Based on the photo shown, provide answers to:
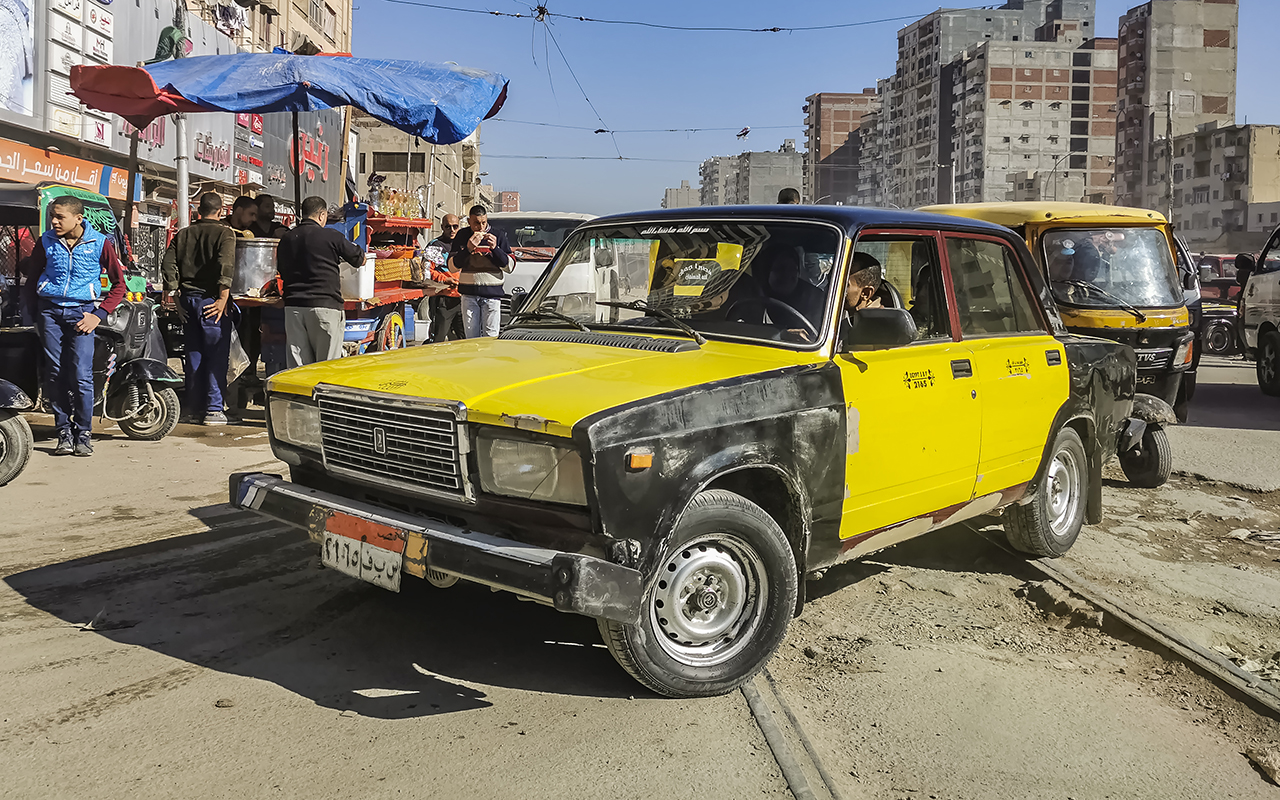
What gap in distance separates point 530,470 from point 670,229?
1.82 meters

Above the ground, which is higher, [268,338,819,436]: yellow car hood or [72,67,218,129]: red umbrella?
[72,67,218,129]: red umbrella

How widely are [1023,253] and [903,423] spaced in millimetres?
1779

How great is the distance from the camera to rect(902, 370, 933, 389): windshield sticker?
4477mm

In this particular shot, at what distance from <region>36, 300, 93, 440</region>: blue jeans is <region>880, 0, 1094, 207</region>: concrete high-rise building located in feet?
505

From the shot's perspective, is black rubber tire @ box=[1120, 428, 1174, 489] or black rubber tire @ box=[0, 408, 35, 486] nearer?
black rubber tire @ box=[0, 408, 35, 486]

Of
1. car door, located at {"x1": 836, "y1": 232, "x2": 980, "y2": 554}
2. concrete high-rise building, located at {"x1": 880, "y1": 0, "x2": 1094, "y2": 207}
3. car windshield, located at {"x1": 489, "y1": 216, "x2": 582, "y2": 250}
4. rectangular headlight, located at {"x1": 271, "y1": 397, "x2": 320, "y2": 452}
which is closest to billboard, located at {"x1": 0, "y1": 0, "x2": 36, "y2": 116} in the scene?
car windshield, located at {"x1": 489, "y1": 216, "x2": 582, "y2": 250}

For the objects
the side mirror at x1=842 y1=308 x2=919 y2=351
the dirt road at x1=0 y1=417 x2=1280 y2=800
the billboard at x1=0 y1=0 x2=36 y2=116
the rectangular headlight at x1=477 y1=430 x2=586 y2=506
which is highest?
the billboard at x1=0 y1=0 x2=36 y2=116

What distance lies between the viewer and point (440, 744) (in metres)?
3.31

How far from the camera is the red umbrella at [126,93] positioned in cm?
886

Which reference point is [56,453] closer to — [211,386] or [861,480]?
[211,386]

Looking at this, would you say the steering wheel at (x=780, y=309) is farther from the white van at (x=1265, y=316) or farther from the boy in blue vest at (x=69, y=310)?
the white van at (x=1265, y=316)

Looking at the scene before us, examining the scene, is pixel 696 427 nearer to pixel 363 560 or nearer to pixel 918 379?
pixel 363 560

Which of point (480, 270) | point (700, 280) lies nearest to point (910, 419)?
point (700, 280)

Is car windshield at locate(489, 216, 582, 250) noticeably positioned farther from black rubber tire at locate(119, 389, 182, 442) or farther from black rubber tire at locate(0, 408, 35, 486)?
black rubber tire at locate(0, 408, 35, 486)
